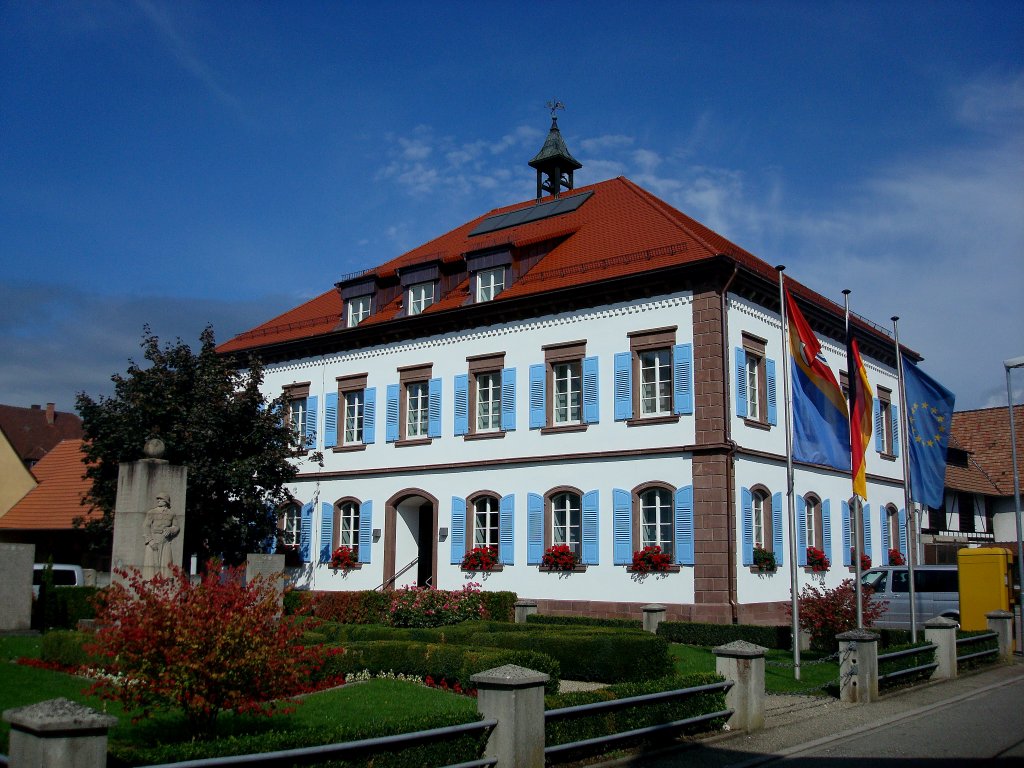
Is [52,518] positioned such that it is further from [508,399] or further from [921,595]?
[921,595]

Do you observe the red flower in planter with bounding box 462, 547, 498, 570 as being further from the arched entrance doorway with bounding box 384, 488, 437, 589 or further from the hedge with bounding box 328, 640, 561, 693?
the hedge with bounding box 328, 640, 561, 693

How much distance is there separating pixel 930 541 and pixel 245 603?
30800mm

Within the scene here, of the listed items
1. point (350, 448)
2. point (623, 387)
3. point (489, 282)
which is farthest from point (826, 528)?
point (350, 448)

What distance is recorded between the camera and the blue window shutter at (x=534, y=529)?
2642cm

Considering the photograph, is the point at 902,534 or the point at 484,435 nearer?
the point at 484,435

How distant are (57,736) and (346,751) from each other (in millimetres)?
2553

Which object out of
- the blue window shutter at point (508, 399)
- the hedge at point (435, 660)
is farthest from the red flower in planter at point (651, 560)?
the hedge at point (435, 660)

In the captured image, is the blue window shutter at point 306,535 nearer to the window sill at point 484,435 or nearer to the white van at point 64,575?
the white van at point 64,575

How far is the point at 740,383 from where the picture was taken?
24.9 m

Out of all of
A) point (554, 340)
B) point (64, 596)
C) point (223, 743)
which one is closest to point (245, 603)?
point (223, 743)

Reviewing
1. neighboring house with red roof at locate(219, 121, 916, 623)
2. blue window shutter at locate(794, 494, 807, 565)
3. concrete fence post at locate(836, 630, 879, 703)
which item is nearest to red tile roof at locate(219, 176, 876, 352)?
neighboring house with red roof at locate(219, 121, 916, 623)

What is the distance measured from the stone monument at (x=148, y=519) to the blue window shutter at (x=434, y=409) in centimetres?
1215

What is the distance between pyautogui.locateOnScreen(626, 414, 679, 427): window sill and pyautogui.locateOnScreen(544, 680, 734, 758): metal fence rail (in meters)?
12.6

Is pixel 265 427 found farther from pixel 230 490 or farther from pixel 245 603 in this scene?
pixel 245 603
